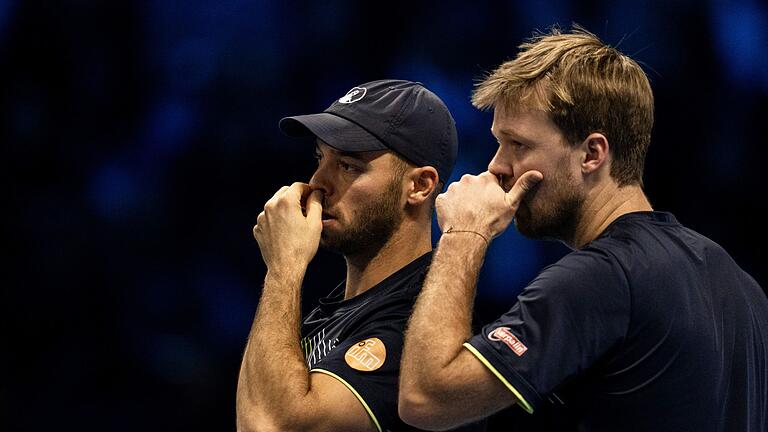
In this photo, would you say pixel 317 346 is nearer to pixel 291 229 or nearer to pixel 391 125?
pixel 291 229

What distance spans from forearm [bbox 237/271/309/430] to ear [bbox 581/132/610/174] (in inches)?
27.9

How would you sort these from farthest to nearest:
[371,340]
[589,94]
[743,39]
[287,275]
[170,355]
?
[170,355] → [743,39] → [287,275] → [371,340] → [589,94]

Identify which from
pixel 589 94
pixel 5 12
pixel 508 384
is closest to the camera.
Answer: pixel 508 384

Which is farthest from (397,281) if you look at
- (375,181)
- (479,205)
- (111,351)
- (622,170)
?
(111,351)

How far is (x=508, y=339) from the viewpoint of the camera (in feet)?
6.14

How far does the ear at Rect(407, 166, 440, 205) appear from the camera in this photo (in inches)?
99.1

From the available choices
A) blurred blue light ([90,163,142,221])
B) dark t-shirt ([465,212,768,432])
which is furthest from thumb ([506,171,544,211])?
blurred blue light ([90,163,142,221])

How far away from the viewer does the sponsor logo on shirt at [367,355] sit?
2.18 meters

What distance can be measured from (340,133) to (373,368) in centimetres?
61

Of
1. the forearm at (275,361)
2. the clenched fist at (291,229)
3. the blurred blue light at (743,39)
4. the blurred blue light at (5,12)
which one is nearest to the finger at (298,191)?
the clenched fist at (291,229)

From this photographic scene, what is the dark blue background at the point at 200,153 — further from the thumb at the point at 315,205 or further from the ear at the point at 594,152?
the ear at the point at 594,152

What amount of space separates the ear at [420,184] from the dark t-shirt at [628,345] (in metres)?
0.63

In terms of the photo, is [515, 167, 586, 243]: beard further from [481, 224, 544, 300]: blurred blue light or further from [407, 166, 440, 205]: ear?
[481, 224, 544, 300]: blurred blue light

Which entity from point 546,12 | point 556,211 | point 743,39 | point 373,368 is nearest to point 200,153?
point 546,12
